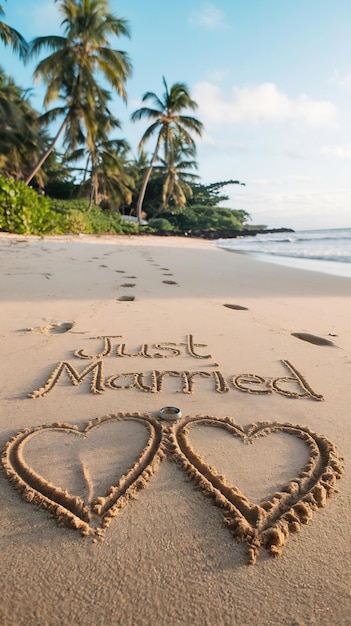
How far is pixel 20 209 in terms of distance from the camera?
35.4 ft

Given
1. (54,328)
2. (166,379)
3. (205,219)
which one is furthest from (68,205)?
(166,379)

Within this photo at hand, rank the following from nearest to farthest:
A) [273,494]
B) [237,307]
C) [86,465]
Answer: [273,494] → [86,465] → [237,307]

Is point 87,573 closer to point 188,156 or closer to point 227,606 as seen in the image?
point 227,606

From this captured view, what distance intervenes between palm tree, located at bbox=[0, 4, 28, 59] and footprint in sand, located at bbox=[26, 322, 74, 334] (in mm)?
15600

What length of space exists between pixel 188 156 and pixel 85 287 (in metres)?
29.1

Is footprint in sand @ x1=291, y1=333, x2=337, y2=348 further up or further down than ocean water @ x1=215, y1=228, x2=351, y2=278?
further up

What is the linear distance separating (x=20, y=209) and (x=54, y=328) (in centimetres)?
952

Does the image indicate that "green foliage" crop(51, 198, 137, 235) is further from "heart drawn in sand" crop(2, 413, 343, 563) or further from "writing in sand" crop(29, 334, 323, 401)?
"heart drawn in sand" crop(2, 413, 343, 563)

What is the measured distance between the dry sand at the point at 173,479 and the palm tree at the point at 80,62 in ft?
54.5

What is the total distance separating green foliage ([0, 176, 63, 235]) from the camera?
Result: 10375mm

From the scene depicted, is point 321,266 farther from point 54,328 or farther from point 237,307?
point 54,328

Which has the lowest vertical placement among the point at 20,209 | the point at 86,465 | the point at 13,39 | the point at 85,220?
the point at 85,220

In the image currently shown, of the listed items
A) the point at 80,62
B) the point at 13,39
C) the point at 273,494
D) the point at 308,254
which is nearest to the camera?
the point at 273,494

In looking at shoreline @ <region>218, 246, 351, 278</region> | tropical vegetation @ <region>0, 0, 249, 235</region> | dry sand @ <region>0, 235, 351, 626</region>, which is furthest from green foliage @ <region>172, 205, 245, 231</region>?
dry sand @ <region>0, 235, 351, 626</region>
